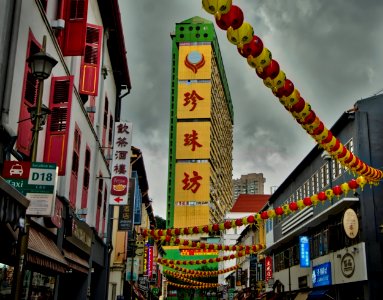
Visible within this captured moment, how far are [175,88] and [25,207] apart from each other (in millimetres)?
102949

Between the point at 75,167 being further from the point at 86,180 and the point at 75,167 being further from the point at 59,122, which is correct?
the point at 59,122

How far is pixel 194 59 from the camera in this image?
330 ft

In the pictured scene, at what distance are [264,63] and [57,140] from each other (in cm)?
676

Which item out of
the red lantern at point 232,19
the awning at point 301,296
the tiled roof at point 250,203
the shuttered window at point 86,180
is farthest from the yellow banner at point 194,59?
the red lantern at point 232,19

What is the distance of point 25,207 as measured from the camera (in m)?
9.03

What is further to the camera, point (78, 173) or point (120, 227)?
point (120, 227)

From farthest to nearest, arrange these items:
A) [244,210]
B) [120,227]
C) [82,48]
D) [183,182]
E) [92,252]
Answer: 1. [244,210]
2. [183,182]
3. [120,227]
4. [92,252]
5. [82,48]

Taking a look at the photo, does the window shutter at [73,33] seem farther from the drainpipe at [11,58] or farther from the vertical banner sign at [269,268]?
the vertical banner sign at [269,268]

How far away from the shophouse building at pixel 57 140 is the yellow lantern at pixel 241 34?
3.61 m

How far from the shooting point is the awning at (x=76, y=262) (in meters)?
17.0

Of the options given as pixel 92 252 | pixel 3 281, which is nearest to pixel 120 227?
pixel 92 252

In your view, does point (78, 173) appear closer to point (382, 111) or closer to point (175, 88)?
point (382, 111)

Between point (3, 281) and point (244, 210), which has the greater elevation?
point (244, 210)

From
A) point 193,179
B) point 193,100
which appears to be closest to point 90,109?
point 193,100
